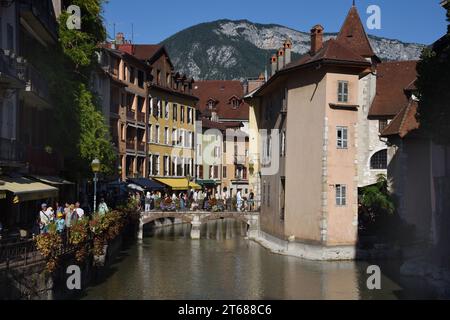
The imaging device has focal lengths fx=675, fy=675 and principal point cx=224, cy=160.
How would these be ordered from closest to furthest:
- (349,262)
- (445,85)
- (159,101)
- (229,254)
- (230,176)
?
1. (445,85)
2. (349,262)
3. (229,254)
4. (159,101)
5. (230,176)

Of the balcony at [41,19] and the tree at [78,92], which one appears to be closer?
the balcony at [41,19]

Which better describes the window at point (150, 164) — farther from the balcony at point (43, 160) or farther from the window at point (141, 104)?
the balcony at point (43, 160)

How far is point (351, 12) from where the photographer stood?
6112 centimetres

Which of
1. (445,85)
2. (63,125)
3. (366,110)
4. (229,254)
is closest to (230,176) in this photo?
(366,110)

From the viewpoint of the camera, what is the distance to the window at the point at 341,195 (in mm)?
40062

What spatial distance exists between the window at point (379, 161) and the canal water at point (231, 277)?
64.4 feet

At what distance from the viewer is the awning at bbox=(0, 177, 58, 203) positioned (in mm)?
23995

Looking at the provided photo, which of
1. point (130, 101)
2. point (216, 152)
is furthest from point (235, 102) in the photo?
point (130, 101)

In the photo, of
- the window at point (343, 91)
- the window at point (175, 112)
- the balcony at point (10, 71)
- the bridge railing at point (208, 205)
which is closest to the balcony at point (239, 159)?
the window at point (175, 112)

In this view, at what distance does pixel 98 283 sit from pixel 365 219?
20533 mm

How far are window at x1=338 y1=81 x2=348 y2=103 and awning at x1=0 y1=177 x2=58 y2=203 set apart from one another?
19.0 m

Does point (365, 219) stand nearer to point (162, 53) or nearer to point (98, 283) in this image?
point (98, 283)

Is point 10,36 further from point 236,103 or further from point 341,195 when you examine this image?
point 236,103

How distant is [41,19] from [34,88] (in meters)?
4.07
